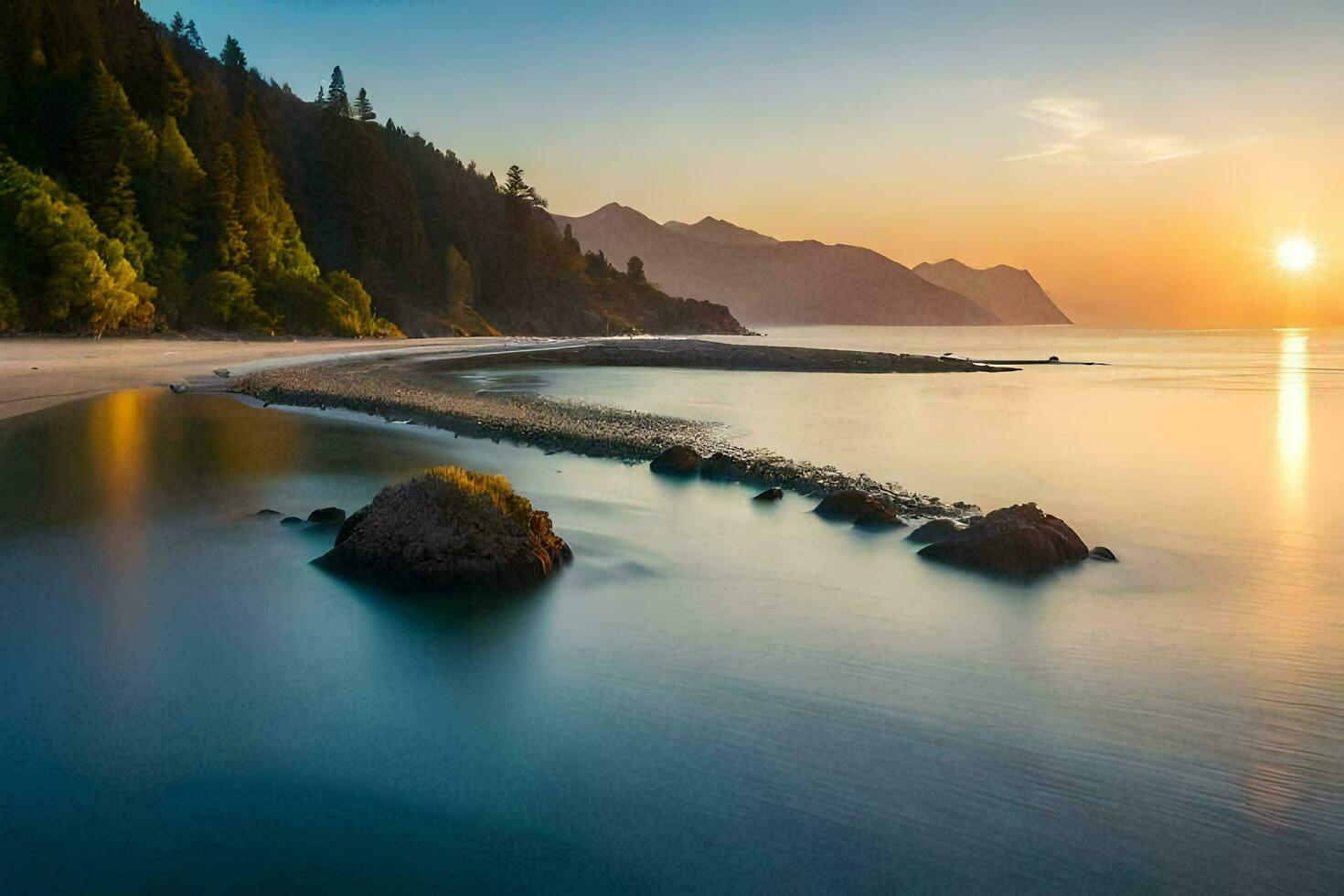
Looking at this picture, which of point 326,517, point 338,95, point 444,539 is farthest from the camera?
point 338,95

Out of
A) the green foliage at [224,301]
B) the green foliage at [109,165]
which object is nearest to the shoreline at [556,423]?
the green foliage at [224,301]

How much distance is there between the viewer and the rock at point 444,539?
10203 millimetres

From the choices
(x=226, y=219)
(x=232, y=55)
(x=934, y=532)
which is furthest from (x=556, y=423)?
(x=232, y=55)

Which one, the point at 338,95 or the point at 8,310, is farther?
the point at 338,95

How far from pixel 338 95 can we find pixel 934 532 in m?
151

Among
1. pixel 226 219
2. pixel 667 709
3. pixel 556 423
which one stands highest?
pixel 226 219

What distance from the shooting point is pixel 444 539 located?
10.3 meters

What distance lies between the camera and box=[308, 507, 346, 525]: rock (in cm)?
1342

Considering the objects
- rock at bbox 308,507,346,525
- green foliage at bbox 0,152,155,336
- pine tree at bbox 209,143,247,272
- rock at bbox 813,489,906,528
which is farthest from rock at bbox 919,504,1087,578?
pine tree at bbox 209,143,247,272

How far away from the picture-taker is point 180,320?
75.2m

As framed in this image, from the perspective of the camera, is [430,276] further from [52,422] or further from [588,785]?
[588,785]

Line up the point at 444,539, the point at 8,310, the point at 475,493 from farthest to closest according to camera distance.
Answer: the point at 8,310 < the point at 475,493 < the point at 444,539

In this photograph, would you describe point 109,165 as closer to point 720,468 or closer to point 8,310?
point 8,310

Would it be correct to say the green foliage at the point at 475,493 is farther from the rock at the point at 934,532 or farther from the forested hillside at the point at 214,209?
the forested hillside at the point at 214,209
